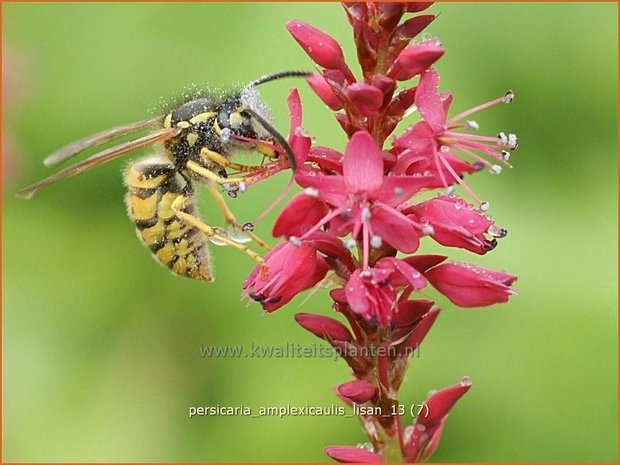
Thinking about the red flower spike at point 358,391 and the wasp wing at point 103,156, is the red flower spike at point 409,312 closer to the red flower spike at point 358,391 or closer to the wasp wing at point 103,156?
the red flower spike at point 358,391

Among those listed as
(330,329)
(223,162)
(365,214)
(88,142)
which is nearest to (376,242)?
(365,214)

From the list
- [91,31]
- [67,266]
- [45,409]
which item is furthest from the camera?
[91,31]

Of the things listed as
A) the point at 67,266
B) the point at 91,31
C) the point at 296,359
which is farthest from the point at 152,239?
the point at 91,31

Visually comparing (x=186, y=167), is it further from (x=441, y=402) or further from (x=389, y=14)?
(x=441, y=402)

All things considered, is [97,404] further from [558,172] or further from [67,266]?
[558,172]

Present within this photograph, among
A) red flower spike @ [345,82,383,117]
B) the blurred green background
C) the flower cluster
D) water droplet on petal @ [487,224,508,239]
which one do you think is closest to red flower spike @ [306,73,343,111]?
the flower cluster

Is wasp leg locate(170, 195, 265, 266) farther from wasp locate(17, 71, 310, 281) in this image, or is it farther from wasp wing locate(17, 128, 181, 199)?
wasp wing locate(17, 128, 181, 199)
